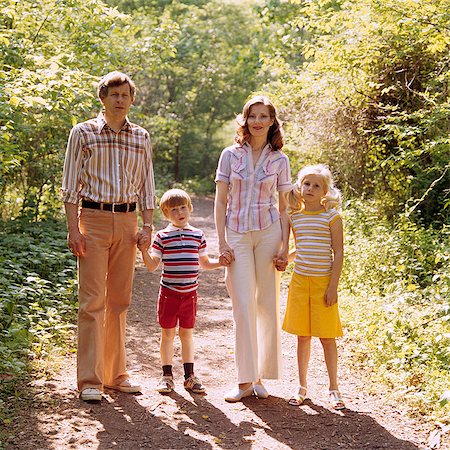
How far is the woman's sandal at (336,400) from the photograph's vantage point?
4973 mm

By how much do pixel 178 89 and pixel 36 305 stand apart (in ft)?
70.4

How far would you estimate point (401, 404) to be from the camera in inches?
198

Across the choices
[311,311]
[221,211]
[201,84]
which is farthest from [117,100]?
[201,84]

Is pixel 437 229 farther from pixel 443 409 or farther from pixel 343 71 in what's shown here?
pixel 443 409

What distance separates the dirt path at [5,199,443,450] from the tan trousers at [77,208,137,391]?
A: 287mm

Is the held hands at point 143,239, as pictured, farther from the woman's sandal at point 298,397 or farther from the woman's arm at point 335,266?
the woman's sandal at point 298,397

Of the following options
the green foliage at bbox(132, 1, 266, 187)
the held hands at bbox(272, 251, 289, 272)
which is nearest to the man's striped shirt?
the held hands at bbox(272, 251, 289, 272)

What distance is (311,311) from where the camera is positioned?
5.00 meters

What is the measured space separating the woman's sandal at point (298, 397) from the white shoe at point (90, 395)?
1.36 m

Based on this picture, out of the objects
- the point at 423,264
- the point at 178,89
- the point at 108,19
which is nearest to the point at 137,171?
the point at 423,264

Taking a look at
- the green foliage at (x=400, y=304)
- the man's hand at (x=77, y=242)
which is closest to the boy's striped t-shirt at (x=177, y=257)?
the man's hand at (x=77, y=242)

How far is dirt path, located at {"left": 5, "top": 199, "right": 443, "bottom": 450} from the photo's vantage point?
4.35 m

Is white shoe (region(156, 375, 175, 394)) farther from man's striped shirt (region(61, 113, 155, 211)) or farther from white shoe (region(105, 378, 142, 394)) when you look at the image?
man's striped shirt (region(61, 113, 155, 211))

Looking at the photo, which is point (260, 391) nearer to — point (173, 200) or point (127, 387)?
point (127, 387)
